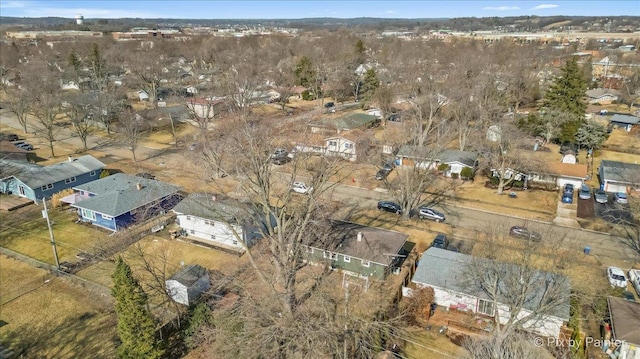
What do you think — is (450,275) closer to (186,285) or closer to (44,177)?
(186,285)

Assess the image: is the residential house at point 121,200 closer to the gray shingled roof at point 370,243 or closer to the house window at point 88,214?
the house window at point 88,214

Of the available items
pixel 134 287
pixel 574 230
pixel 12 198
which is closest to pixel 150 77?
pixel 12 198

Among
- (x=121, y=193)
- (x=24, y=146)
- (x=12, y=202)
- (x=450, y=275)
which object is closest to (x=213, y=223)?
(x=121, y=193)

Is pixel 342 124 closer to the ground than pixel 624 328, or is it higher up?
higher up

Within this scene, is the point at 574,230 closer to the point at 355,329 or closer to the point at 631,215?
the point at 631,215

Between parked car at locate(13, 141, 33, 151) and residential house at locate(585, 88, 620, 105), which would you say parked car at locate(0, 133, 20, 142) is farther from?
residential house at locate(585, 88, 620, 105)

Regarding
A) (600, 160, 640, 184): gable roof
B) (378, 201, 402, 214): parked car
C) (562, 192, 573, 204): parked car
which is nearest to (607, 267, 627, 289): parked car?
(562, 192, 573, 204): parked car

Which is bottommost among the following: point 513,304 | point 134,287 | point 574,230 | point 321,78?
point 574,230
